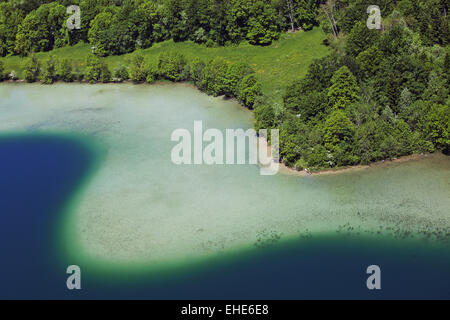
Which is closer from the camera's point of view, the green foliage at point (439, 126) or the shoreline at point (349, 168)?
the green foliage at point (439, 126)

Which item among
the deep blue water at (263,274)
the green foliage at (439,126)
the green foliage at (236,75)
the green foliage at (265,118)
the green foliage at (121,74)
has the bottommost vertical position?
the deep blue water at (263,274)

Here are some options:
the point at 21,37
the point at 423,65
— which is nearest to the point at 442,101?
the point at 423,65

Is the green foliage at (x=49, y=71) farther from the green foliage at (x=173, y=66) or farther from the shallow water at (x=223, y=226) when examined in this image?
the shallow water at (x=223, y=226)

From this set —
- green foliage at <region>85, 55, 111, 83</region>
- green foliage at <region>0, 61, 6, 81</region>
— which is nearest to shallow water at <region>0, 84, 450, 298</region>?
green foliage at <region>85, 55, 111, 83</region>

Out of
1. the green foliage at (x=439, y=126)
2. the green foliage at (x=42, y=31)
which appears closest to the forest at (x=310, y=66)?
the green foliage at (x=439, y=126)
